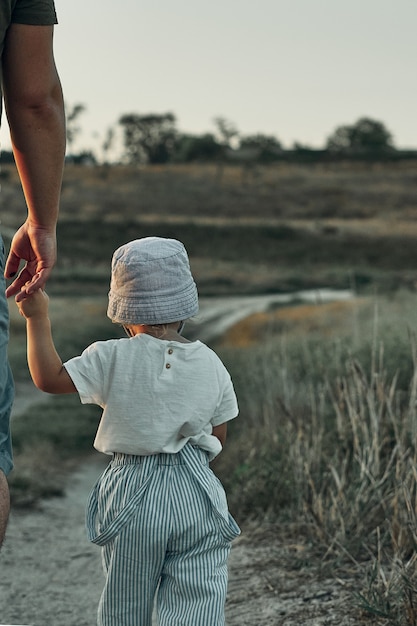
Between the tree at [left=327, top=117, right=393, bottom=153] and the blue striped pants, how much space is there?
26123 mm

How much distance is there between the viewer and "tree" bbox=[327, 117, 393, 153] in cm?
2803

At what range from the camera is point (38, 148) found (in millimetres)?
2213

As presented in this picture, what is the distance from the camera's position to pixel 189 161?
30812 mm

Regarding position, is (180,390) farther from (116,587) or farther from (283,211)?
(283,211)

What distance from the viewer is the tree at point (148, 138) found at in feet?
102

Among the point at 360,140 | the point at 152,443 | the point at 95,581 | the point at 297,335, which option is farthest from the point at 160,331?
the point at 360,140

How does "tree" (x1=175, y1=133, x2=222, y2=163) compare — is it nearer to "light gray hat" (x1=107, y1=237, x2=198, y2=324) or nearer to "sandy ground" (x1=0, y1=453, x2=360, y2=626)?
"sandy ground" (x1=0, y1=453, x2=360, y2=626)

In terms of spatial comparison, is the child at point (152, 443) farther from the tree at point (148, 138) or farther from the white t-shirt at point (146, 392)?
the tree at point (148, 138)

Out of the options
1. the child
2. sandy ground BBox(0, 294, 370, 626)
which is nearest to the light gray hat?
the child

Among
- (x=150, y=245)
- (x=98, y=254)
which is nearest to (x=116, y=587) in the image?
(x=150, y=245)

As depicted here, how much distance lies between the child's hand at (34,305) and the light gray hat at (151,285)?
0.50ft

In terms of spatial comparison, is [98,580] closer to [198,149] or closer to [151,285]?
[151,285]

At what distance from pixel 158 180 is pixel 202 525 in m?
29.0

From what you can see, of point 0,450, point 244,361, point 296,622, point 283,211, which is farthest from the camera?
point 283,211
